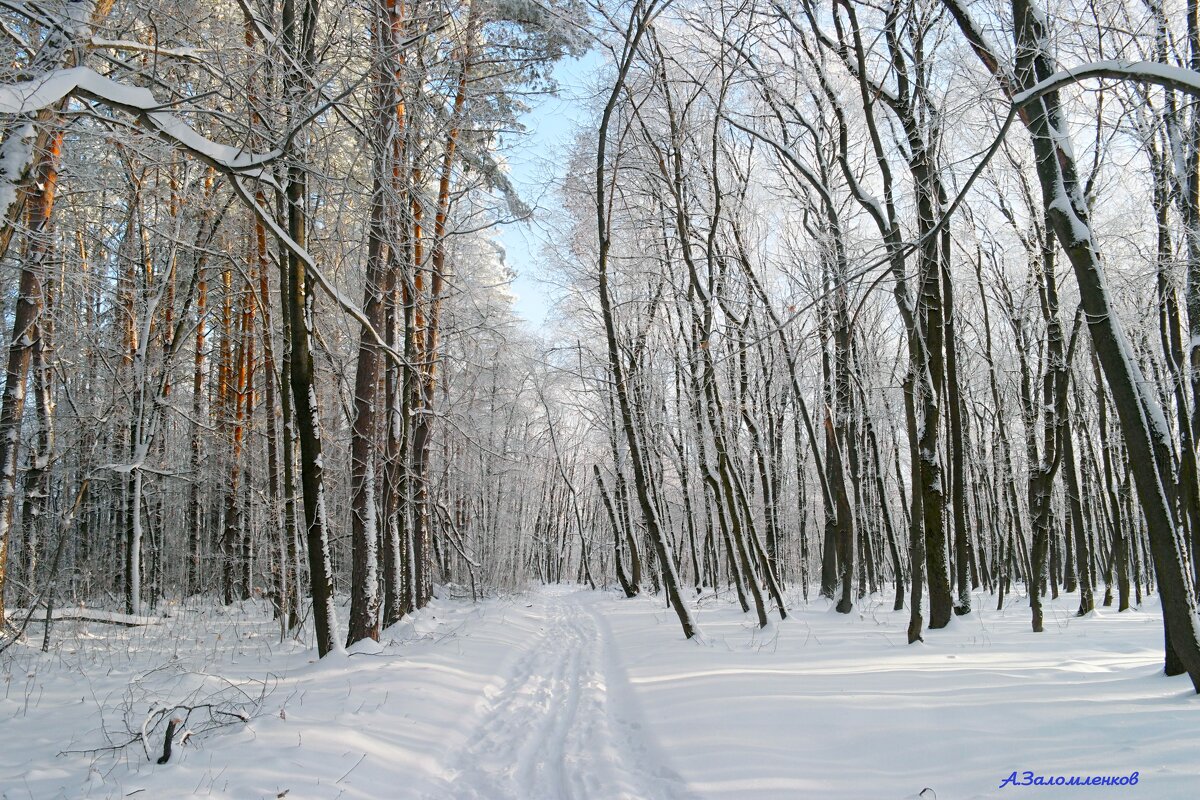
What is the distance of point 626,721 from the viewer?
5.70 meters

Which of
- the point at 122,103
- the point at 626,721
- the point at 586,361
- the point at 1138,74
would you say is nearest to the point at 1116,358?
the point at 1138,74

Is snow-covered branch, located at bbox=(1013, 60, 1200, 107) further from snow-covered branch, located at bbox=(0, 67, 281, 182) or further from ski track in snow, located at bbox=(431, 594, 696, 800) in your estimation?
ski track in snow, located at bbox=(431, 594, 696, 800)

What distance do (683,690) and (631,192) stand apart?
9.32 meters

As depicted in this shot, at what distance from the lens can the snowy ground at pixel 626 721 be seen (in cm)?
360

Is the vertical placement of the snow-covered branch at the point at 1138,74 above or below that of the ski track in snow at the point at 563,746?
above

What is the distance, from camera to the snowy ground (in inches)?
142

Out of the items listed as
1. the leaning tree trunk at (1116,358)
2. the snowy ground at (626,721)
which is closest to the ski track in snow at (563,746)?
the snowy ground at (626,721)

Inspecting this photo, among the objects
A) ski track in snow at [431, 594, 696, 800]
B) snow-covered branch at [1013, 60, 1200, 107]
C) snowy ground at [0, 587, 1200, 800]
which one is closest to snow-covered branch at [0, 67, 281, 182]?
snowy ground at [0, 587, 1200, 800]

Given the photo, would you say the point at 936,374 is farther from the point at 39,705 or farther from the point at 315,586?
the point at 39,705

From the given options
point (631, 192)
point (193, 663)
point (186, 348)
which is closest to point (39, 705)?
point (193, 663)

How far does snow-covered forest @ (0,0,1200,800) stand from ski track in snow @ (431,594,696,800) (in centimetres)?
5

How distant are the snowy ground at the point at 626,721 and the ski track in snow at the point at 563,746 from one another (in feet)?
0.08

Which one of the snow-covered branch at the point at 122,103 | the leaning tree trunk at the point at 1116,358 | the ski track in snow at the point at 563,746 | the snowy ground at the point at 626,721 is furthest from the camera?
the leaning tree trunk at the point at 1116,358

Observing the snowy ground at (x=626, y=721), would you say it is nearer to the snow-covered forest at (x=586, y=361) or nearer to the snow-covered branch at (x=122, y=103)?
the snow-covered forest at (x=586, y=361)
